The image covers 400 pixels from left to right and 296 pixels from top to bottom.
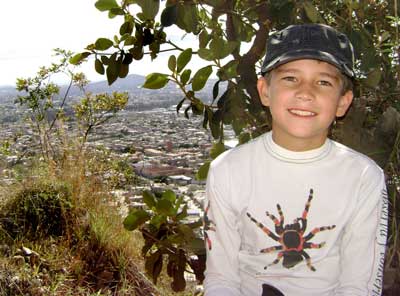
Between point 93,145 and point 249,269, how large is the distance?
248 centimetres

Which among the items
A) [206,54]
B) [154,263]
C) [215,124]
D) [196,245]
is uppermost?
[206,54]

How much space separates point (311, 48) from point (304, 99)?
0.11 meters

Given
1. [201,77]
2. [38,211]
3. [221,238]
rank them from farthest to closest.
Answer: [38,211]
[201,77]
[221,238]

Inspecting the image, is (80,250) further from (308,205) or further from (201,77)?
(308,205)

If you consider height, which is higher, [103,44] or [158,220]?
[103,44]

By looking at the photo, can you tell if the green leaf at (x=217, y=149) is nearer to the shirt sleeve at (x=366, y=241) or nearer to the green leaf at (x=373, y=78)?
the green leaf at (x=373, y=78)

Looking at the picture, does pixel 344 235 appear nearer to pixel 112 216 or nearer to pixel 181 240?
pixel 181 240

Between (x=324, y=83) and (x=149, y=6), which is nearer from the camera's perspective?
(x=324, y=83)

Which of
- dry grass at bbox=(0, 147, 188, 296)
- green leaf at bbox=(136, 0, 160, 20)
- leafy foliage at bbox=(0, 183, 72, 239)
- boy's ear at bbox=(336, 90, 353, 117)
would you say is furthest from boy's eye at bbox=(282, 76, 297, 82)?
leafy foliage at bbox=(0, 183, 72, 239)

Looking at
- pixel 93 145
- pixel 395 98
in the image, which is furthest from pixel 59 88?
pixel 395 98

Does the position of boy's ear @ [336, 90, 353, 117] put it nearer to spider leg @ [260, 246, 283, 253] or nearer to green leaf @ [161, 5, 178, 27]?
spider leg @ [260, 246, 283, 253]

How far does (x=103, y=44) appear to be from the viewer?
5.76 ft

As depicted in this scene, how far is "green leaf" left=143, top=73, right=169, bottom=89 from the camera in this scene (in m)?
1.67

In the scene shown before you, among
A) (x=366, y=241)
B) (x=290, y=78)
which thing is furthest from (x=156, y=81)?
(x=366, y=241)
